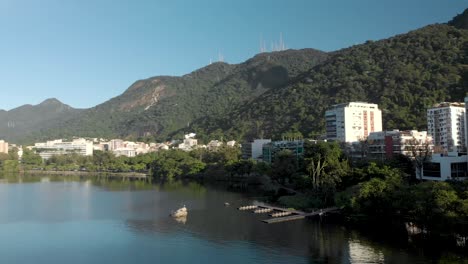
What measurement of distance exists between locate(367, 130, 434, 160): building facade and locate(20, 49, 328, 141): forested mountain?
95.8 meters

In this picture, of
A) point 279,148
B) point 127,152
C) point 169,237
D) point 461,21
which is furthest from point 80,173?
point 461,21

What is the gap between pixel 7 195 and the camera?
43.7 metres

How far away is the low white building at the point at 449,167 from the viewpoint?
95.3 feet

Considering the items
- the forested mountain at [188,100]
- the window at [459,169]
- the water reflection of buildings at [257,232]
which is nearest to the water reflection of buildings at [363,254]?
the water reflection of buildings at [257,232]

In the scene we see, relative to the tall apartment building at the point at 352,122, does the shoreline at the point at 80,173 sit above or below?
below

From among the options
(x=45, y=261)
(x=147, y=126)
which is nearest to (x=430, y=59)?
(x=45, y=261)

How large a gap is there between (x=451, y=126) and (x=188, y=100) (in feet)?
437

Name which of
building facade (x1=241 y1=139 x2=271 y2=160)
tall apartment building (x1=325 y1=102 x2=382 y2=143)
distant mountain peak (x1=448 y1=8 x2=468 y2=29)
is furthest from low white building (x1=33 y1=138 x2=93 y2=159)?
distant mountain peak (x1=448 y1=8 x2=468 y2=29)

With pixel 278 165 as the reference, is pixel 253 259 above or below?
below

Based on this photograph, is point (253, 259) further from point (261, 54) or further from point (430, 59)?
point (261, 54)

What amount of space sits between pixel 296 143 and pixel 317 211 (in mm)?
26147

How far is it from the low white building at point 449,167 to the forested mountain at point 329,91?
1207 inches

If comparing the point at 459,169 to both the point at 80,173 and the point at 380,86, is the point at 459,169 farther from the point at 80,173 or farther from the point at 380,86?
the point at 80,173

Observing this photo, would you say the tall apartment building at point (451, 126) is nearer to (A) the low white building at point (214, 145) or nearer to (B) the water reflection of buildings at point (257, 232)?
(B) the water reflection of buildings at point (257, 232)
